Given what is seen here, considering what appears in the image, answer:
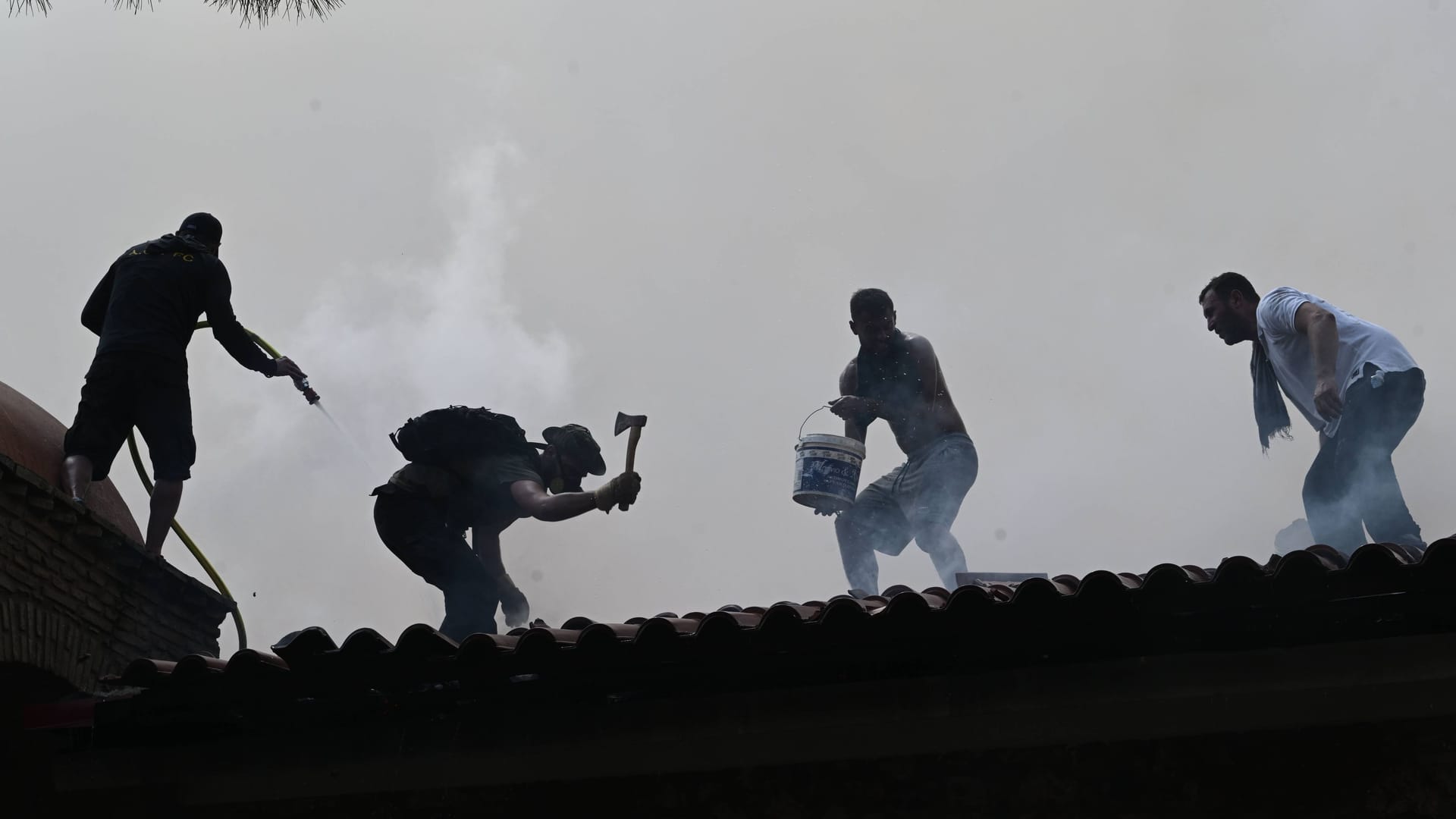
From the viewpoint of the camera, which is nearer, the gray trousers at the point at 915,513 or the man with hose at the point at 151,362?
the man with hose at the point at 151,362

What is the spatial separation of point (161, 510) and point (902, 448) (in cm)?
422

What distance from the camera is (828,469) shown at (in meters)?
7.03

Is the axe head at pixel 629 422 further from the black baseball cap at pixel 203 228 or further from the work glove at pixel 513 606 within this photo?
the black baseball cap at pixel 203 228

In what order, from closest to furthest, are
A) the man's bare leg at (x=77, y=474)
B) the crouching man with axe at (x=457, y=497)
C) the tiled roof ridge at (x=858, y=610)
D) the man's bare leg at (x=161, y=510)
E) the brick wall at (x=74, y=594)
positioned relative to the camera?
the tiled roof ridge at (x=858, y=610) < the brick wall at (x=74, y=594) < the man's bare leg at (x=77, y=474) < the man's bare leg at (x=161, y=510) < the crouching man with axe at (x=457, y=497)

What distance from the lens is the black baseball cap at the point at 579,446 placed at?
7336 mm

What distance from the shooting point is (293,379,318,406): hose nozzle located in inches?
301

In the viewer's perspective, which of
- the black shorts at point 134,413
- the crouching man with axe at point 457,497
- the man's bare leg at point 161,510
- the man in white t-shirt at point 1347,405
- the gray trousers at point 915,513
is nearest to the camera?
the man in white t-shirt at point 1347,405

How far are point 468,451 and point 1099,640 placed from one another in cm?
411

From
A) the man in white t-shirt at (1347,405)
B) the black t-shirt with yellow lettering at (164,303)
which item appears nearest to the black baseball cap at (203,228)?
the black t-shirt with yellow lettering at (164,303)

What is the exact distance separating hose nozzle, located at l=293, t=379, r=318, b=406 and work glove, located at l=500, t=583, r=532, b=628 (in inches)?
68.8

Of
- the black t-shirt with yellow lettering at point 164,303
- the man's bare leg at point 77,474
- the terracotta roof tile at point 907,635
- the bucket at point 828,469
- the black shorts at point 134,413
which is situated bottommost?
the terracotta roof tile at point 907,635

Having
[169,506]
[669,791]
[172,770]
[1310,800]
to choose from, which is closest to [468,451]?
[169,506]

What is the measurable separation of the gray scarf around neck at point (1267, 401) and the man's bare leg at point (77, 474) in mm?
6092

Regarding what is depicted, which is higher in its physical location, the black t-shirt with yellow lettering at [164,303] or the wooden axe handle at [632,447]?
the black t-shirt with yellow lettering at [164,303]
